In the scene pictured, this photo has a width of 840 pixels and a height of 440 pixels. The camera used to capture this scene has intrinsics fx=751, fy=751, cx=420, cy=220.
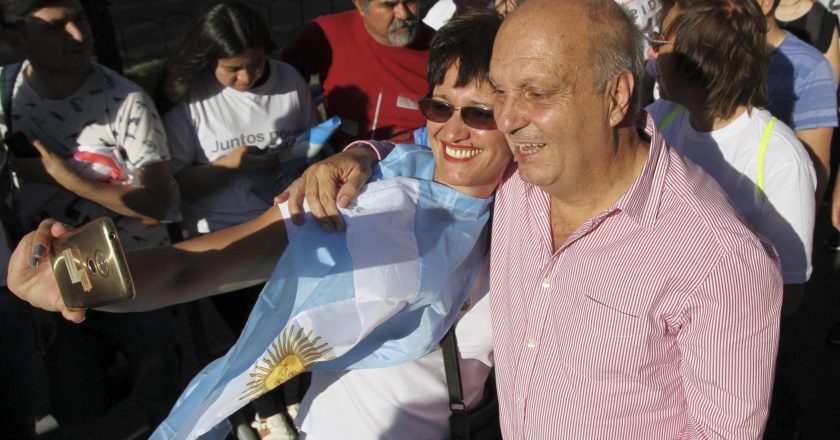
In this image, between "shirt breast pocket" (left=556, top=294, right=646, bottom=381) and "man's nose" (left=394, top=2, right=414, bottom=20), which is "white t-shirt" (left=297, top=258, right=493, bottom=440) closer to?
"shirt breast pocket" (left=556, top=294, right=646, bottom=381)

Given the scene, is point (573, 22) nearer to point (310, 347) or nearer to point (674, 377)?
point (674, 377)

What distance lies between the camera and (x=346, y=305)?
1846mm

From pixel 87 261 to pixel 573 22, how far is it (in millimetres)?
1117

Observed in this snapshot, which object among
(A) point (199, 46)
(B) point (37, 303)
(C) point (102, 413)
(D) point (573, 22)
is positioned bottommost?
(C) point (102, 413)

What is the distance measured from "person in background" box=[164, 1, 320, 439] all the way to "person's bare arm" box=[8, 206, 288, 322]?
52.9 inches

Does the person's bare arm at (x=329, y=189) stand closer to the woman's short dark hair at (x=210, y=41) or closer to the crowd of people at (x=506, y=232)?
the crowd of people at (x=506, y=232)

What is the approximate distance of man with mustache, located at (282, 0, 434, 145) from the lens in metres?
3.48

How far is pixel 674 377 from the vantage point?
1773 millimetres

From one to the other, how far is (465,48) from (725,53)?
0.90 m

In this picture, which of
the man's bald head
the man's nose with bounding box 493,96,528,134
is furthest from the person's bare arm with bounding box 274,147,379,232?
the man's bald head

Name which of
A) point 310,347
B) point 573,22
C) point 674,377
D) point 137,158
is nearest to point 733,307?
point 674,377

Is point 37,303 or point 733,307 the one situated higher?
point 37,303

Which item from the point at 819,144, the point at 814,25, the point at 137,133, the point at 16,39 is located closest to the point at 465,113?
the point at 137,133

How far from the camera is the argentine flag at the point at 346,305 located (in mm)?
1848
